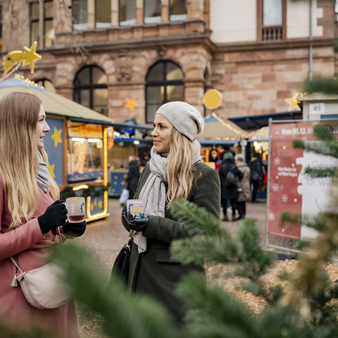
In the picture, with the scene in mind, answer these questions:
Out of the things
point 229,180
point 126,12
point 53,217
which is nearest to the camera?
point 53,217

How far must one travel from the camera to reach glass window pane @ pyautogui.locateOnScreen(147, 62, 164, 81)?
18875 millimetres

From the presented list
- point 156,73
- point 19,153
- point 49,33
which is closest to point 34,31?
point 49,33

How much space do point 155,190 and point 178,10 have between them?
1804 cm

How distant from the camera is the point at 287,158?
6.13 meters

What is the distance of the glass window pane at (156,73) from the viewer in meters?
18.9

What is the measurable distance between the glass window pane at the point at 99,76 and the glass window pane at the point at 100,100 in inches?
14.8

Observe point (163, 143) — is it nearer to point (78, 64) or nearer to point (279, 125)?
point (279, 125)

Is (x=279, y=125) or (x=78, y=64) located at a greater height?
(x=78, y=64)

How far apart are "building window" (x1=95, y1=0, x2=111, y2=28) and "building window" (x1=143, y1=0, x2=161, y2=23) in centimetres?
182

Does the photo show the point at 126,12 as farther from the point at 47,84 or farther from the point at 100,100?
the point at 47,84

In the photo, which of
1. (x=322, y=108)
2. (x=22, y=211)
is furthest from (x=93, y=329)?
(x=322, y=108)

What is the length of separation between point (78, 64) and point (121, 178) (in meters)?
7.65

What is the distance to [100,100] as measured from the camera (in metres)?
19.7

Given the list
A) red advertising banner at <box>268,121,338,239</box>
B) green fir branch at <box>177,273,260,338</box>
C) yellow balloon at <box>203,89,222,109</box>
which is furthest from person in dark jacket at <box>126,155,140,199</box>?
green fir branch at <box>177,273,260,338</box>
